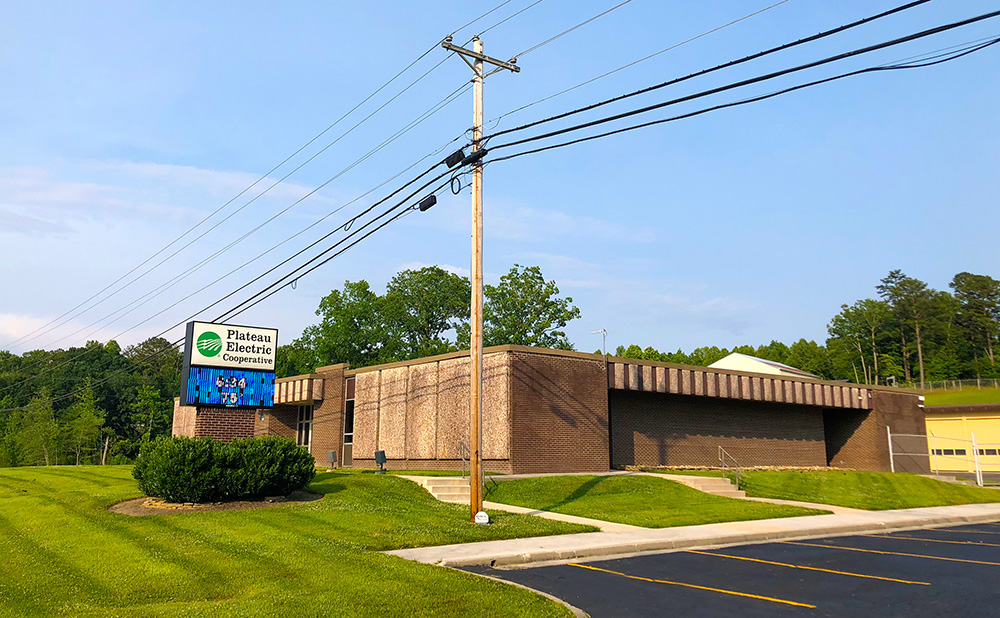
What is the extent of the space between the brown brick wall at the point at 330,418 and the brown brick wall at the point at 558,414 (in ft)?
45.9

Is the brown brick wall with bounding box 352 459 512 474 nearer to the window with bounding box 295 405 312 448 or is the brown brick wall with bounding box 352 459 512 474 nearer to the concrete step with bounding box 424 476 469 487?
A: the concrete step with bounding box 424 476 469 487

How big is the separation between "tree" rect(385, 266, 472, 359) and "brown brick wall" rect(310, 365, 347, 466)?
37.8 metres

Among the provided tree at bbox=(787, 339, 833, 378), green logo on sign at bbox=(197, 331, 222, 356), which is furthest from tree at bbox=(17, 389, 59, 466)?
tree at bbox=(787, 339, 833, 378)

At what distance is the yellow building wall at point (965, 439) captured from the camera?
51125 mm

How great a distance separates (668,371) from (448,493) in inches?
586

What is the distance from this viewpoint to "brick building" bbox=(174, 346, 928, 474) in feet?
94.0

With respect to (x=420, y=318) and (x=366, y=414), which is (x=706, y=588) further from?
(x=420, y=318)

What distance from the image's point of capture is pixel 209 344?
77.8ft

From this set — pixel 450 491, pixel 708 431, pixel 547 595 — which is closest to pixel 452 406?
pixel 450 491

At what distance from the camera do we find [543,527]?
17.1 m

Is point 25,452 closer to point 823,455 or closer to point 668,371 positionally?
point 668,371

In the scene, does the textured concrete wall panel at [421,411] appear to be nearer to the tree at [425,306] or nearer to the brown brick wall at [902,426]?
the brown brick wall at [902,426]

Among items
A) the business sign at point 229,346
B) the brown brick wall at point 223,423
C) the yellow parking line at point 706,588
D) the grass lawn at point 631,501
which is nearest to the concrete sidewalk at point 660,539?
the grass lawn at point 631,501

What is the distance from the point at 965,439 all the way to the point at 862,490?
29163 millimetres
